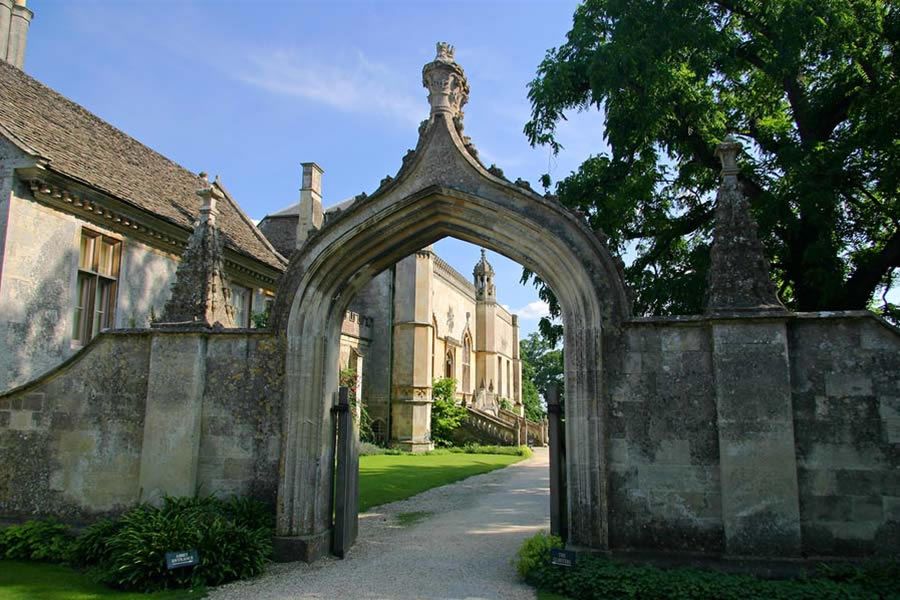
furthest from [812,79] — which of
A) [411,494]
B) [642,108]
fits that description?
[411,494]

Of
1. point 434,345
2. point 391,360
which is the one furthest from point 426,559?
point 434,345

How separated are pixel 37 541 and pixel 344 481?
3.68m

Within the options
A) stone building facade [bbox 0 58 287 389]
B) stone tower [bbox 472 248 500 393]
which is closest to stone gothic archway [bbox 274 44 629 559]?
stone building facade [bbox 0 58 287 389]

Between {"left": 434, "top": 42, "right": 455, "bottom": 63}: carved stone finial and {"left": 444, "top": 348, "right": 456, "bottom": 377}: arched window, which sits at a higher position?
{"left": 434, "top": 42, "right": 455, "bottom": 63}: carved stone finial

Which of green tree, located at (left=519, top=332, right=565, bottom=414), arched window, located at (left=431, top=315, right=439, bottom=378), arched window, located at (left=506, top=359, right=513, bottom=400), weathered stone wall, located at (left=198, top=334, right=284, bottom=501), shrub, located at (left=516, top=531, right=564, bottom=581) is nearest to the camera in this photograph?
shrub, located at (left=516, top=531, right=564, bottom=581)

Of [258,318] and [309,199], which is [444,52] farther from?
[309,199]

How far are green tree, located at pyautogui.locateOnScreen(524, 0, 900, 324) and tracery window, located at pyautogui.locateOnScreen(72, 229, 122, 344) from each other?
9.23 m

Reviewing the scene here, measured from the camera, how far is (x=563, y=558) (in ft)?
22.4

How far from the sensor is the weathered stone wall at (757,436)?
6777 mm

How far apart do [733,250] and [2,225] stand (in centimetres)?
1164

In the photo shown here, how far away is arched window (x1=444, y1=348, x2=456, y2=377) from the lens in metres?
39.0

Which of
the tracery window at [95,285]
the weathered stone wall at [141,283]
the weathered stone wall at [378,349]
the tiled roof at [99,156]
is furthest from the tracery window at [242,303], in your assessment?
the weathered stone wall at [378,349]

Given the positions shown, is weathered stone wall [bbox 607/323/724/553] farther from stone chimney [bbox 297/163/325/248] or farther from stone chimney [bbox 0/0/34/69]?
stone chimney [bbox 297/163/325/248]

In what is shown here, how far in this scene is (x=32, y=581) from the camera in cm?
695
